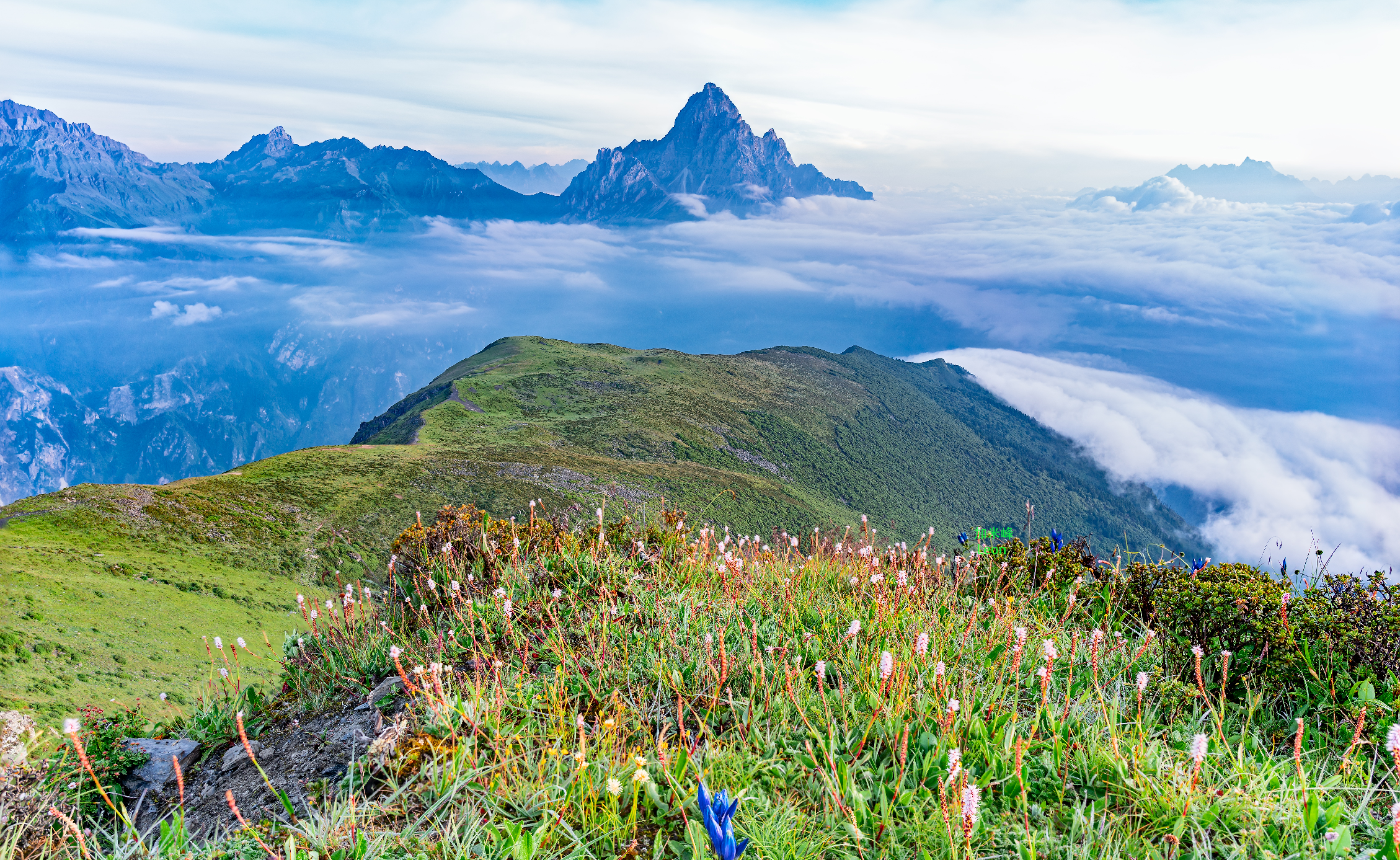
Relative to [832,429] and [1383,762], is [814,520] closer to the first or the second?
[832,429]

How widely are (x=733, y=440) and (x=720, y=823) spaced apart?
139567mm

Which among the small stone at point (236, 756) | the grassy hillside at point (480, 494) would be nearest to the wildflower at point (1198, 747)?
the grassy hillside at point (480, 494)

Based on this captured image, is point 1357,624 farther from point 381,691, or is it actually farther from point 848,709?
point 381,691

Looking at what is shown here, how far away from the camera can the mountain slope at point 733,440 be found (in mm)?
102562

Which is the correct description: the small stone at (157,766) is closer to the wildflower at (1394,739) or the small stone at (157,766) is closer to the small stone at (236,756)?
the small stone at (236,756)

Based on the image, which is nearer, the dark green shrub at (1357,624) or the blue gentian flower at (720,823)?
the blue gentian flower at (720,823)

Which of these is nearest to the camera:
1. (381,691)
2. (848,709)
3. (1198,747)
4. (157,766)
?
(1198,747)

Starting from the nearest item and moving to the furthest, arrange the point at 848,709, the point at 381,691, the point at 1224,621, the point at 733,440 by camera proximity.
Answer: the point at 848,709 → the point at 381,691 → the point at 1224,621 → the point at 733,440

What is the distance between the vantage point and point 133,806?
483 centimetres

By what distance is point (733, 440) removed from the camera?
142m

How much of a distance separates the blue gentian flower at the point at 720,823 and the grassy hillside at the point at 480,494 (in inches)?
183

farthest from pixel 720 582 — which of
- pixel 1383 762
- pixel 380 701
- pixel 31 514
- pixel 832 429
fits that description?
pixel 832 429

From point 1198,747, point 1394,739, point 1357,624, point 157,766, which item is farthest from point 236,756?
point 1357,624

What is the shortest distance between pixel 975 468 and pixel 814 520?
94.7m
